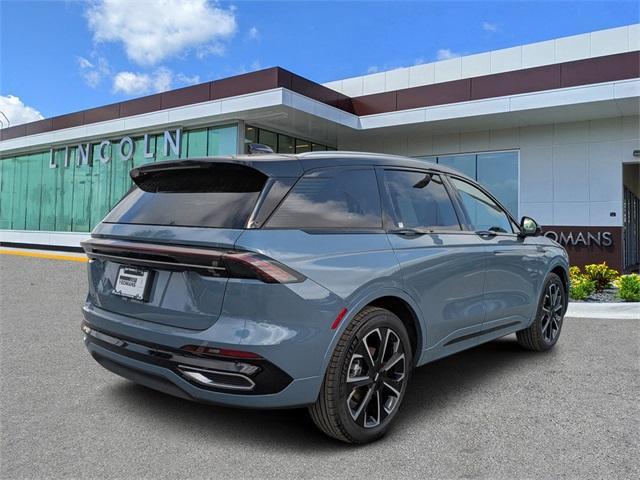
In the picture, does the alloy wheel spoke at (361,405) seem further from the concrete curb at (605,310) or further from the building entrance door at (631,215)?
the building entrance door at (631,215)

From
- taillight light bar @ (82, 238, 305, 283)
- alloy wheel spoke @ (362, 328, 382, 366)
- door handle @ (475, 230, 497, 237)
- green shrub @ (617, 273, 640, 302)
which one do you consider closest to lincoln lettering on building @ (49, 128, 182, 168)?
green shrub @ (617, 273, 640, 302)

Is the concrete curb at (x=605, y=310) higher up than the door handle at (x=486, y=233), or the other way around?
the door handle at (x=486, y=233)

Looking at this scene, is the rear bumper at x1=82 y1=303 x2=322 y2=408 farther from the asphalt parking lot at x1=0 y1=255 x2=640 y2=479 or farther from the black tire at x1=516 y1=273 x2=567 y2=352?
the black tire at x1=516 y1=273 x2=567 y2=352

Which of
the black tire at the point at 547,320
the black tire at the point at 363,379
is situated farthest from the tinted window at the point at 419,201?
the black tire at the point at 547,320

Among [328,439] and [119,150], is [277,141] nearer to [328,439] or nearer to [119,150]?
[119,150]

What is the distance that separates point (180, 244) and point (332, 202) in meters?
0.95

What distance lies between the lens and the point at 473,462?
2854 millimetres

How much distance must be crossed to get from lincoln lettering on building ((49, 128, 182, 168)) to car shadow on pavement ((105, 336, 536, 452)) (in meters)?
14.3

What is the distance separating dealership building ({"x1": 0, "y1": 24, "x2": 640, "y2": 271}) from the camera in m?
13.6

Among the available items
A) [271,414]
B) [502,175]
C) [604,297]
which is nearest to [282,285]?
[271,414]

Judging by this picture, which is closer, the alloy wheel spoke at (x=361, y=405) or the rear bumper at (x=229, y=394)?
the rear bumper at (x=229, y=394)

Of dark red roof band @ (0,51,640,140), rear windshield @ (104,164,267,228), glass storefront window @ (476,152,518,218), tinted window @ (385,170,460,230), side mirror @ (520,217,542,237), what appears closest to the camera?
rear windshield @ (104,164,267,228)

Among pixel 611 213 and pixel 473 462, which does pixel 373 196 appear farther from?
pixel 611 213

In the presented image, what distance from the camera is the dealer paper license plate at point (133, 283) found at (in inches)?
117
